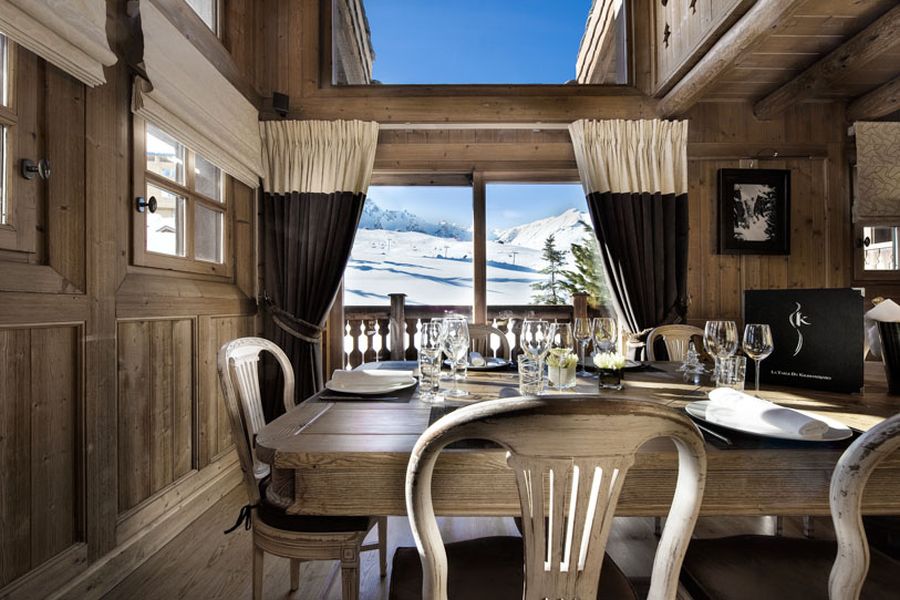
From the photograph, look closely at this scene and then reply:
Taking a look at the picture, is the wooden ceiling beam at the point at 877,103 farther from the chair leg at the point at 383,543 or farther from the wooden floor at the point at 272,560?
the chair leg at the point at 383,543

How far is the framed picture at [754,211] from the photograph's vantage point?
3.39 metres

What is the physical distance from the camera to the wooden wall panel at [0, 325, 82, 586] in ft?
4.41

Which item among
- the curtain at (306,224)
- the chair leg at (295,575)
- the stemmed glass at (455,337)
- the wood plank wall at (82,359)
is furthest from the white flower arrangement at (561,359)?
the curtain at (306,224)

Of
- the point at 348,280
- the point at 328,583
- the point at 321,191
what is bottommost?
the point at 328,583

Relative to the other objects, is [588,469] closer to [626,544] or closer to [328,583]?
[328,583]

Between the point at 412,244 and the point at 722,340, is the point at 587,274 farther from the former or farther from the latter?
the point at 722,340

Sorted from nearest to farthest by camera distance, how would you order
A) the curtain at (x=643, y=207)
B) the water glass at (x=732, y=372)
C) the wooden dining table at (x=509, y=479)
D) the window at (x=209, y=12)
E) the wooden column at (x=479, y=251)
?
the wooden dining table at (x=509, y=479) → the water glass at (x=732, y=372) → the window at (x=209, y=12) → the curtain at (x=643, y=207) → the wooden column at (x=479, y=251)

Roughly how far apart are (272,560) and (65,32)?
6.72ft

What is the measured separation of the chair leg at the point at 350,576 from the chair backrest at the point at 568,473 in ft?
1.87

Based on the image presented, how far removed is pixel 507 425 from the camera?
1.93 feet

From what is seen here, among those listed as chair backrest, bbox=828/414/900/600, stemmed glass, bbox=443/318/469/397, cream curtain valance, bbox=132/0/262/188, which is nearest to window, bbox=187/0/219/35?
cream curtain valance, bbox=132/0/262/188

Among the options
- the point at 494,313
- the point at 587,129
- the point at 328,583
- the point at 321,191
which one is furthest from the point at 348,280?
the point at 328,583

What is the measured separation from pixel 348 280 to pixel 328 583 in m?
2.41

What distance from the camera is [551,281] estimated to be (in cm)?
388
